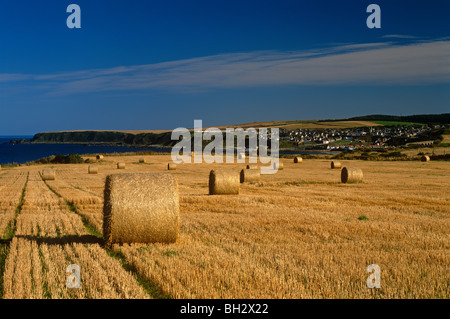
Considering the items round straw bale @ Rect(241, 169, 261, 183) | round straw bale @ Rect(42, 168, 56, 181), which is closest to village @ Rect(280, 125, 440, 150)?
round straw bale @ Rect(241, 169, 261, 183)

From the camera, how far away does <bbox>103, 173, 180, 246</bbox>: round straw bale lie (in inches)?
414

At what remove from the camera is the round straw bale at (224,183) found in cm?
2231

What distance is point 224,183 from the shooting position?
73.4 ft

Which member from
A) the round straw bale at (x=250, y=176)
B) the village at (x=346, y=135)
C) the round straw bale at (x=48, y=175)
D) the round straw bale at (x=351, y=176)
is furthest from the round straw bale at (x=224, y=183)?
the village at (x=346, y=135)

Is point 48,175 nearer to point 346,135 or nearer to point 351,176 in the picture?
point 351,176

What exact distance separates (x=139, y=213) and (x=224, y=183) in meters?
11.9

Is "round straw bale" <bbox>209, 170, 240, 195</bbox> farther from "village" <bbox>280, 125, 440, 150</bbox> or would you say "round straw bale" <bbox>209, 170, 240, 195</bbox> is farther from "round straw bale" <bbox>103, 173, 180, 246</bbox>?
"village" <bbox>280, 125, 440, 150</bbox>

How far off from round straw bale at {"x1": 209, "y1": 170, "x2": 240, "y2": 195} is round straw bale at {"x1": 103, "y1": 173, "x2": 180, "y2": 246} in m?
11.3

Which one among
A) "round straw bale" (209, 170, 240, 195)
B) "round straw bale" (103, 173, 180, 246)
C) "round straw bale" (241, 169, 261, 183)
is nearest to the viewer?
"round straw bale" (103, 173, 180, 246)

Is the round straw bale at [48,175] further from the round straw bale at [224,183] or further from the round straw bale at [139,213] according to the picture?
the round straw bale at [139,213]
